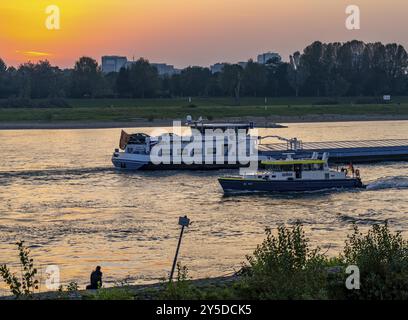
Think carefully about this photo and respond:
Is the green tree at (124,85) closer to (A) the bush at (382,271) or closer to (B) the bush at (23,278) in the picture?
(B) the bush at (23,278)

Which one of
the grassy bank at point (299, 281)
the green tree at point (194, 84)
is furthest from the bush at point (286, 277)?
the green tree at point (194, 84)

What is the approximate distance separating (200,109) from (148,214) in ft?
351

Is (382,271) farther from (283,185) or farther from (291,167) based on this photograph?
(291,167)

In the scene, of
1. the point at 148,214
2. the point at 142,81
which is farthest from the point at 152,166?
the point at 142,81

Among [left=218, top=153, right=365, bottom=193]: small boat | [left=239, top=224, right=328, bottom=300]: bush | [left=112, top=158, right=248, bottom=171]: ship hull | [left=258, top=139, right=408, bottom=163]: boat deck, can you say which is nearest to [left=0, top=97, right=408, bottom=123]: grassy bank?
[left=258, top=139, right=408, bottom=163]: boat deck

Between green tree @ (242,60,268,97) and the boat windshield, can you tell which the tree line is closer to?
green tree @ (242,60,268,97)

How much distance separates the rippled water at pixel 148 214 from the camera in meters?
30.5

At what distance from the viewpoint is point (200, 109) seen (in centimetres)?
14938

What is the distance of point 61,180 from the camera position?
6084cm

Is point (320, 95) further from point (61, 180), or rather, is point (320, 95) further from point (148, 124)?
point (61, 180)

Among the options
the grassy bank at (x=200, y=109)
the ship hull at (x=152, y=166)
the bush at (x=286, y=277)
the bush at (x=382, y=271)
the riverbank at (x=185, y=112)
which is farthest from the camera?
the grassy bank at (x=200, y=109)

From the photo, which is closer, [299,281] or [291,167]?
[299,281]

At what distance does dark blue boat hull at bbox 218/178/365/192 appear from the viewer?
173ft

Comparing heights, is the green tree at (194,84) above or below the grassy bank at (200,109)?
above
